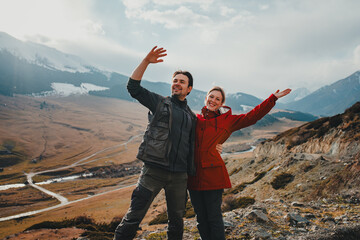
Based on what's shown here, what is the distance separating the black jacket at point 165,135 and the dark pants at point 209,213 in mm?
562

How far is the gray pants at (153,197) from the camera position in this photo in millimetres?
3551

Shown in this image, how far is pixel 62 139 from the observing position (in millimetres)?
133750

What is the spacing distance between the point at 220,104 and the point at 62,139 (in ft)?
496

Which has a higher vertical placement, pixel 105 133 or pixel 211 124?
pixel 211 124

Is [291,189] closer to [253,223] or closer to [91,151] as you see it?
[253,223]

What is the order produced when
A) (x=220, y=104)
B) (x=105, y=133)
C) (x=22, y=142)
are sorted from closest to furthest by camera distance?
(x=220, y=104) < (x=22, y=142) < (x=105, y=133)

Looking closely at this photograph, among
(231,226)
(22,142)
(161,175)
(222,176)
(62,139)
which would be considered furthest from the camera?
(62,139)

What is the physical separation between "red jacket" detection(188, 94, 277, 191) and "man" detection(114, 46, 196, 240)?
8.2 inches

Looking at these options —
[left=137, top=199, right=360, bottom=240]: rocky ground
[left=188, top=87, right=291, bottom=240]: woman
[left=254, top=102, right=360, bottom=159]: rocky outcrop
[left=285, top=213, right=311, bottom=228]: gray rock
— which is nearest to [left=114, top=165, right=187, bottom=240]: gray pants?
[left=188, top=87, right=291, bottom=240]: woman

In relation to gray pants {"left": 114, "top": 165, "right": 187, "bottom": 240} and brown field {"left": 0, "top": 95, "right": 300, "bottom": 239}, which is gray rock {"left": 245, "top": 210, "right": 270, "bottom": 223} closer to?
gray pants {"left": 114, "top": 165, "right": 187, "bottom": 240}

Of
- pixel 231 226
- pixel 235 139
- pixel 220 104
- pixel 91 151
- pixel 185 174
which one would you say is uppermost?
pixel 220 104

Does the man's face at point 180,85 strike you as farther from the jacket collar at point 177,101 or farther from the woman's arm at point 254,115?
the woman's arm at point 254,115

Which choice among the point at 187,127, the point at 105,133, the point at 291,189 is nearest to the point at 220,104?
the point at 187,127

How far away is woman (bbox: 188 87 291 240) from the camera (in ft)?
13.3
